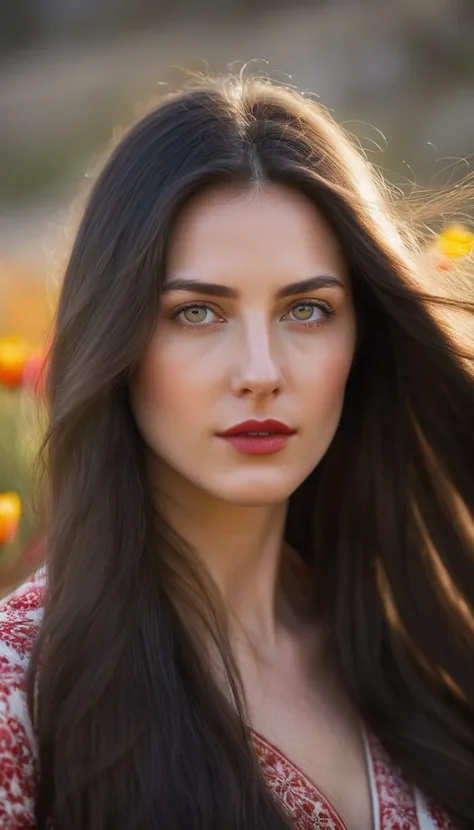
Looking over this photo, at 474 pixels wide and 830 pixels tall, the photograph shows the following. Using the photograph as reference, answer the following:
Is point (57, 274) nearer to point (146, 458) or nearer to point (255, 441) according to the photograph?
point (146, 458)

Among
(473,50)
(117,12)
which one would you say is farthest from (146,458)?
(117,12)

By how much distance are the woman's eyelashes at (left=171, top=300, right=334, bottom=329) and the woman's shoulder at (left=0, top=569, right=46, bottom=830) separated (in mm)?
425

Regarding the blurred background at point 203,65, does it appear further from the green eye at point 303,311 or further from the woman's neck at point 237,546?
the green eye at point 303,311

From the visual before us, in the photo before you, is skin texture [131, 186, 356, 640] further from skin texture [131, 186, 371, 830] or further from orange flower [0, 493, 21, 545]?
orange flower [0, 493, 21, 545]

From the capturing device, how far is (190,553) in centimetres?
176

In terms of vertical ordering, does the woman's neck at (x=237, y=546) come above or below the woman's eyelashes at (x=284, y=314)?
below

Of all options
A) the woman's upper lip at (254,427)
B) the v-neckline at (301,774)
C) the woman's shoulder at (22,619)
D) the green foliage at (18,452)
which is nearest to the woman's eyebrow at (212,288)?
the woman's upper lip at (254,427)

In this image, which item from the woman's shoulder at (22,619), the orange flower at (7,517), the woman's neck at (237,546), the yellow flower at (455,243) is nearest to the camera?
the woman's shoulder at (22,619)

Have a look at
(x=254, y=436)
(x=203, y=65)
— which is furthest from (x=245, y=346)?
(x=203, y=65)

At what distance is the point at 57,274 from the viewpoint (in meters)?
2.06

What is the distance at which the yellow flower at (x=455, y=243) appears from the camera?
210 cm

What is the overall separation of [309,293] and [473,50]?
226 inches

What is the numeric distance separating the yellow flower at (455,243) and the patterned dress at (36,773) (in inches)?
31.4

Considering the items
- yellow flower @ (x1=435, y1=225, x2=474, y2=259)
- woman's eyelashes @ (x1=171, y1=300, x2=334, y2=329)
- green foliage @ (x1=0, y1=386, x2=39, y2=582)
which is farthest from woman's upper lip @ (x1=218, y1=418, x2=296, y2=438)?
green foliage @ (x1=0, y1=386, x2=39, y2=582)
